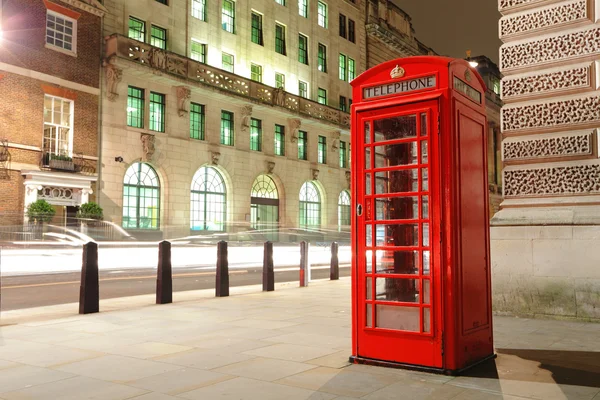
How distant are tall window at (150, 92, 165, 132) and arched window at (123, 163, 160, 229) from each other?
6.54ft

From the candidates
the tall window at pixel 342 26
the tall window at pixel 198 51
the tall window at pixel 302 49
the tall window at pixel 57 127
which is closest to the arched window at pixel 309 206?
the tall window at pixel 302 49

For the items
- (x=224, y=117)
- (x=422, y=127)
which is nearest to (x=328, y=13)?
(x=224, y=117)

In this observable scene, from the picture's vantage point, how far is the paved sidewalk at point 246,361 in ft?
14.4

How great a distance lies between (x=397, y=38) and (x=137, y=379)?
44738 mm

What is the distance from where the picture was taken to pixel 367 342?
536cm

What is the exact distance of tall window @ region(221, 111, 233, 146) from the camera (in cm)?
3120

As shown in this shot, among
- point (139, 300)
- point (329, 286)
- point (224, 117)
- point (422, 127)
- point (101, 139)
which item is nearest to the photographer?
point (422, 127)

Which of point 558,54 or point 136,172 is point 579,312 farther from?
point 136,172

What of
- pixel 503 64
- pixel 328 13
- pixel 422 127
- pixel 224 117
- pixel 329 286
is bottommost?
pixel 329 286

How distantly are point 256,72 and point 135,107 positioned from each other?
372 inches

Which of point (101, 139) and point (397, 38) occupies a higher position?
point (397, 38)

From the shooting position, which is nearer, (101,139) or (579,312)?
(579,312)

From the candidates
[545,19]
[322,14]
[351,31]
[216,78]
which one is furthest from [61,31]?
[351,31]

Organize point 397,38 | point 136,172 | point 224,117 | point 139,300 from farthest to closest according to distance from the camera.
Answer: point 397,38
point 224,117
point 136,172
point 139,300
